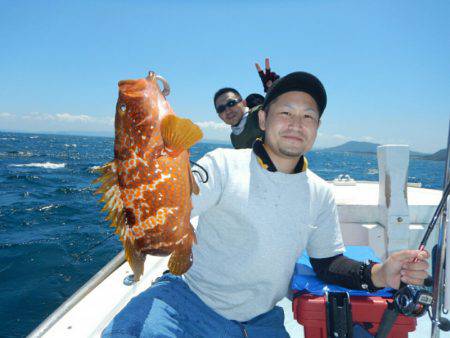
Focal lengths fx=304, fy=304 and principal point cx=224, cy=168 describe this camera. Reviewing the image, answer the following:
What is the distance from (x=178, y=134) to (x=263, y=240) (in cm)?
113

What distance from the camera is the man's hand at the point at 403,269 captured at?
2.08m

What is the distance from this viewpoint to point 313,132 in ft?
8.03

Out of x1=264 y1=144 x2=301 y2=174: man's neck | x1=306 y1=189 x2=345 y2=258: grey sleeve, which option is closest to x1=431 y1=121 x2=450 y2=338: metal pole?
x1=306 y1=189 x2=345 y2=258: grey sleeve

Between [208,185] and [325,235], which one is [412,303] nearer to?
[325,235]

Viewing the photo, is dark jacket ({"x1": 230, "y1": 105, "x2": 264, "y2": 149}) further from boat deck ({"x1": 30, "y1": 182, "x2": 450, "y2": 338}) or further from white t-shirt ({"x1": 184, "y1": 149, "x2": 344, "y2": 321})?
white t-shirt ({"x1": 184, "y1": 149, "x2": 344, "y2": 321})

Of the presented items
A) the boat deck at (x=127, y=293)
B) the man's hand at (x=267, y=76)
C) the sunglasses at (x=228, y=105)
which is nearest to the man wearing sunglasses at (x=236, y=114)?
the sunglasses at (x=228, y=105)

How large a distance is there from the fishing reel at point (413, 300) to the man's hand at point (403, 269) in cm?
7

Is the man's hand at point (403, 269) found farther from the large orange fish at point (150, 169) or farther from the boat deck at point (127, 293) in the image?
the large orange fish at point (150, 169)

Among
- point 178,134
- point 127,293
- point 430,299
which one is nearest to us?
point 178,134

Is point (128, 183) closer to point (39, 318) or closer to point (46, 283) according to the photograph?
point (39, 318)

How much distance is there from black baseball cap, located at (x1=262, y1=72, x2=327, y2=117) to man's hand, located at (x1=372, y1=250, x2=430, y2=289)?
1303 mm

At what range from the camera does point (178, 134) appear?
1.49 metres

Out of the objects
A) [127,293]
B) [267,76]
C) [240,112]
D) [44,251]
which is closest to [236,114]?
[240,112]

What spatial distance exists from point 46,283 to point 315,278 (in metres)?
6.84
